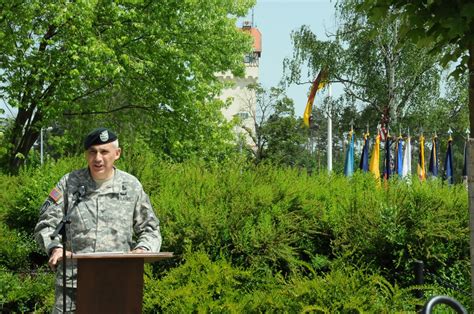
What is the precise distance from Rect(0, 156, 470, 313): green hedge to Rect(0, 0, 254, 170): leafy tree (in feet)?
41.3

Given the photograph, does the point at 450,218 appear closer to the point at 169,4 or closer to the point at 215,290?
the point at 215,290

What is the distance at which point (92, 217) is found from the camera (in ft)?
16.7

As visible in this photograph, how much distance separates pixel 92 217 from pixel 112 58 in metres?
17.3

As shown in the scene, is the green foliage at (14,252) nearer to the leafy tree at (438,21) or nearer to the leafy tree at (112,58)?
the leafy tree at (438,21)

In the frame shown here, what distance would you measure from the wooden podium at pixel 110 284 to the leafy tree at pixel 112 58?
16287 millimetres

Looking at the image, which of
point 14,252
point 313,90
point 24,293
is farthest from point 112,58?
point 313,90

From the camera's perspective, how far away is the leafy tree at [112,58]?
21.2 metres

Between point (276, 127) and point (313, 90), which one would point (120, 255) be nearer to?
point (313, 90)

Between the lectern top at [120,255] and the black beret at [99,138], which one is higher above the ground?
the black beret at [99,138]

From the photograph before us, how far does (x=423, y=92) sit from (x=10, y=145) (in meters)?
27.8

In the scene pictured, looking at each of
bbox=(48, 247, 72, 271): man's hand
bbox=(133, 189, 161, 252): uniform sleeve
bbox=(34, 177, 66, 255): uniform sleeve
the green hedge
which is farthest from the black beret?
the green hedge

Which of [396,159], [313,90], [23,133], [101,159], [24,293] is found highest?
[313,90]

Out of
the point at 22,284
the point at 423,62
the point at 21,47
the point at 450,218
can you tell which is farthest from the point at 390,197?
the point at 423,62

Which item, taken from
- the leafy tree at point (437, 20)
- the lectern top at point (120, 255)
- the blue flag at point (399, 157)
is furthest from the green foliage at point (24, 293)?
the blue flag at point (399, 157)
